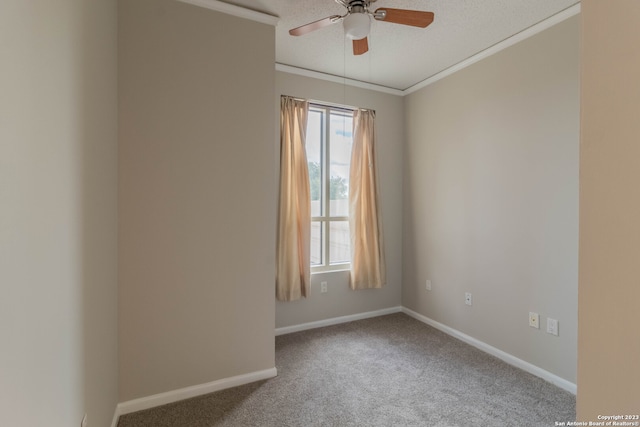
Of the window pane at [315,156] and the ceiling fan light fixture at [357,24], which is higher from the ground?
the ceiling fan light fixture at [357,24]

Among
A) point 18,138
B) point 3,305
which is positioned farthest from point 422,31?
point 3,305

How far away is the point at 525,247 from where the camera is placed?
2574 mm

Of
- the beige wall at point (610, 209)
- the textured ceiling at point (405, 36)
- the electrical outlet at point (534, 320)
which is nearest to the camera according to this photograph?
the beige wall at point (610, 209)

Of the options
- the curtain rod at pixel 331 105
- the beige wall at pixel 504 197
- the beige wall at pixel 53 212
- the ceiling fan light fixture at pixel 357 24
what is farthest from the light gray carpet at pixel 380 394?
the curtain rod at pixel 331 105

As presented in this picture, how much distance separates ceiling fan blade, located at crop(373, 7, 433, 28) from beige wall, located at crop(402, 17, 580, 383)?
1226 mm

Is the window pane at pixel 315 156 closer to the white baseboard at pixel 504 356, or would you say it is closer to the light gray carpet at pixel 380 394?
the light gray carpet at pixel 380 394

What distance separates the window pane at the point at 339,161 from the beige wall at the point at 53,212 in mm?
2320

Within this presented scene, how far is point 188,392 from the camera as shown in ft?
7.11

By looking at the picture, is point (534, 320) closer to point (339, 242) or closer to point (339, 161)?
point (339, 242)

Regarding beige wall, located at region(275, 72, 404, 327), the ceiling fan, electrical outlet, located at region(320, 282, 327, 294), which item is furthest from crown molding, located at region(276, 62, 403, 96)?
electrical outlet, located at region(320, 282, 327, 294)

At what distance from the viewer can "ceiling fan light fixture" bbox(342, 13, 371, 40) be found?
1849 millimetres

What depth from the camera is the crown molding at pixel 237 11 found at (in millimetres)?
2156

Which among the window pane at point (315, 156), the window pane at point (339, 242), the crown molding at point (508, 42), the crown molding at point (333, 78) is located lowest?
the window pane at point (339, 242)

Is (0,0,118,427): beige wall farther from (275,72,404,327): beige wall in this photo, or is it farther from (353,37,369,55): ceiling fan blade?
(275,72,404,327): beige wall
